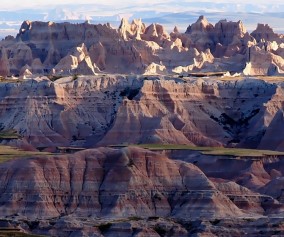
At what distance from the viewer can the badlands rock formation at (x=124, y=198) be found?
116 metres

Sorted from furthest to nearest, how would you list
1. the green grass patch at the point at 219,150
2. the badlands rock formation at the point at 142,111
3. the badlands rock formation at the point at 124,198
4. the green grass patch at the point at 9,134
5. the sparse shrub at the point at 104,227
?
1. the badlands rock formation at the point at 142,111
2. the green grass patch at the point at 9,134
3. the green grass patch at the point at 219,150
4. the badlands rock formation at the point at 124,198
5. the sparse shrub at the point at 104,227

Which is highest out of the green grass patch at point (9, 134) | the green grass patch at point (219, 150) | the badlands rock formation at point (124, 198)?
the badlands rock formation at point (124, 198)

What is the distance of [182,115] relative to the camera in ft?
559

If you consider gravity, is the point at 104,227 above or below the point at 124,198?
above

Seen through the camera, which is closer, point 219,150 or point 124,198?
point 124,198

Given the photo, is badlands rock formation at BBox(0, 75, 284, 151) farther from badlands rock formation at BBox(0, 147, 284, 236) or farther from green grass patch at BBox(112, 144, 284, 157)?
badlands rock formation at BBox(0, 147, 284, 236)

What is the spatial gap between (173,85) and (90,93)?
25.1 feet

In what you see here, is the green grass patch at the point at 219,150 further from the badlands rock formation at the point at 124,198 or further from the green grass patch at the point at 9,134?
the badlands rock formation at the point at 124,198

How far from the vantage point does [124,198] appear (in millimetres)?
121188

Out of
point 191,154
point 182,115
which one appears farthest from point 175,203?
point 182,115

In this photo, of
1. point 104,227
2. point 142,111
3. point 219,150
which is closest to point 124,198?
point 104,227

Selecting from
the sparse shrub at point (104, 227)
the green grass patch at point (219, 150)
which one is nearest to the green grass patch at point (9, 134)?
the green grass patch at point (219, 150)

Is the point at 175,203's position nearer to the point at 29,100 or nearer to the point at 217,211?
the point at 217,211

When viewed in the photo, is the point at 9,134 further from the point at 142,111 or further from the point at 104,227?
the point at 104,227
